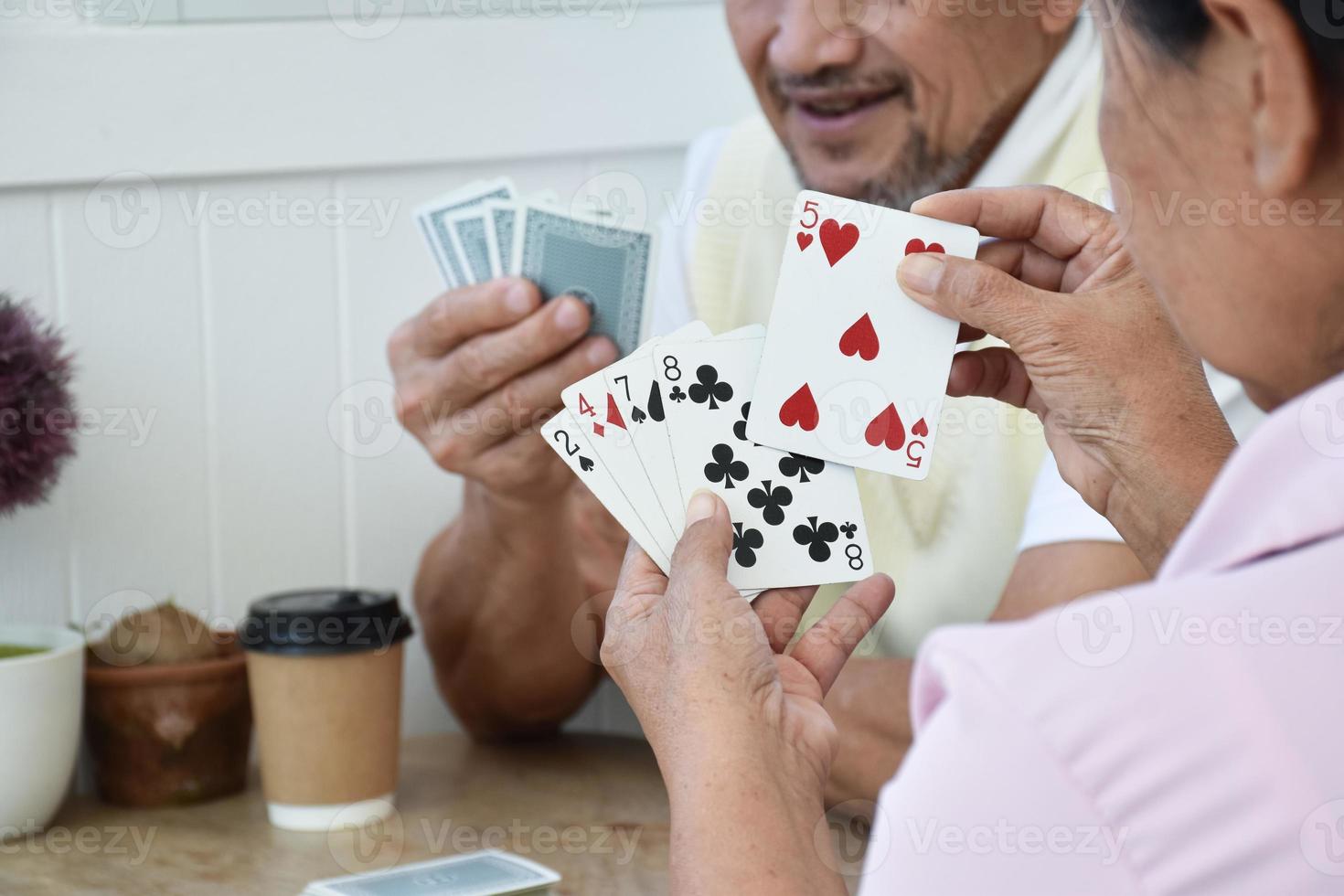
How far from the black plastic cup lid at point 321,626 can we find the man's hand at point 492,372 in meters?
0.26

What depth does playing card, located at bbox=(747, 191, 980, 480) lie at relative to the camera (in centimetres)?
139

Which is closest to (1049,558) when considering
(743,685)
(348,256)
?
(743,685)

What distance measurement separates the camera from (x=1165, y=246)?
922mm

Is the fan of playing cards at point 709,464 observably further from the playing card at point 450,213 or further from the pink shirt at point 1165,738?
the pink shirt at point 1165,738

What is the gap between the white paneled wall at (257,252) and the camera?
185cm

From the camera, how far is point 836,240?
1.42 meters

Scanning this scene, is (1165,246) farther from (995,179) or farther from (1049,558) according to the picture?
(995,179)

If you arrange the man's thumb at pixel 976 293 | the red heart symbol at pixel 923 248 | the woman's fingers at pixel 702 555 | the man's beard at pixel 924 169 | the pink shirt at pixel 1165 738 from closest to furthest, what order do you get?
the pink shirt at pixel 1165 738
the woman's fingers at pixel 702 555
the man's thumb at pixel 976 293
the red heart symbol at pixel 923 248
the man's beard at pixel 924 169

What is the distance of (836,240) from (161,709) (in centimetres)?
96

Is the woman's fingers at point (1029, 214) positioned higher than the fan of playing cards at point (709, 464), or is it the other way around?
the woman's fingers at point (1029, 214)

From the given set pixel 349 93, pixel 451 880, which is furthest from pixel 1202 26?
pixel 349 93

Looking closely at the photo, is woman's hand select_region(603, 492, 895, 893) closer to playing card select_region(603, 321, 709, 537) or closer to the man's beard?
playing card select_region(603, 321, 709, 537)

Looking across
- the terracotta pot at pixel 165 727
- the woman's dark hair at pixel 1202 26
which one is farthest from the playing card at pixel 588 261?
the woman's dark hair at pixel 1202 26

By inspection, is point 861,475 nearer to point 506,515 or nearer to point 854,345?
point 506,515
